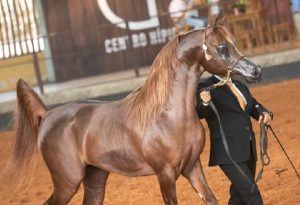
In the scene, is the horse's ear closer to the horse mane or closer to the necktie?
the horse mane

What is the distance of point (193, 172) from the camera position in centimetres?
476

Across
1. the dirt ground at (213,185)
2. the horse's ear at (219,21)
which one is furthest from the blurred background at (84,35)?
the horse's ear at (219,21)

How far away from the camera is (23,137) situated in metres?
5.66

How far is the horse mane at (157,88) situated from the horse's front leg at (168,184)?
343 mm

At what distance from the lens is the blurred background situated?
A: 17234mm

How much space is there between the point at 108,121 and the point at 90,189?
0.67 m

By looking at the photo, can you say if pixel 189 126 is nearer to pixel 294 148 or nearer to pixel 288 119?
pixel 294 148

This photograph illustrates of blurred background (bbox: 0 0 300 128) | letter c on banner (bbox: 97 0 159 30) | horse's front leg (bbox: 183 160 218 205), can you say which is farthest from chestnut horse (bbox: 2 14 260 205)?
letter c on banner (bbox: 97 0 159 30)

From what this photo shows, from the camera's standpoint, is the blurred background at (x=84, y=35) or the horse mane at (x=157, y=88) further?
the blurred background at (x=84, y=35)

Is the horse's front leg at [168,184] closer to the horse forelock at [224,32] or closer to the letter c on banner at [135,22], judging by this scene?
the horse forelock at [224,32]

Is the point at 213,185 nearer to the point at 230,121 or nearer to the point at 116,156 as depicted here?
the point at 230,121

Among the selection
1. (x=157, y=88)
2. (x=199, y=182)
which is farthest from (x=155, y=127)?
(x=199, y=182)

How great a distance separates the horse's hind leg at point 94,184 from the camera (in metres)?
5.35

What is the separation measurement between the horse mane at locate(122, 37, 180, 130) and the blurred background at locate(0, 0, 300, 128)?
11.6 meters
